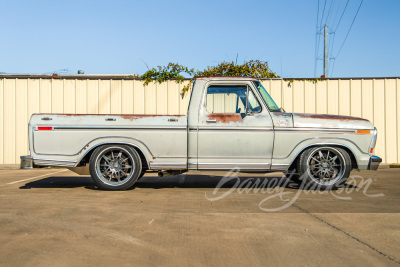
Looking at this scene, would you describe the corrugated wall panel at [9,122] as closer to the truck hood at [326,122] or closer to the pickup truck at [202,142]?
the pickup truck at [202,142]

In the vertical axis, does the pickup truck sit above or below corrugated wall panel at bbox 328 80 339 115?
below

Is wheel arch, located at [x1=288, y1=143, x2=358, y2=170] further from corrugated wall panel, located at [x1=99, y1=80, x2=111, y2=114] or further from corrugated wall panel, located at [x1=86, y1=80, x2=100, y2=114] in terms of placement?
corrugated wall panel, located at [x1=86, y1=80, x2=100, y2=114]

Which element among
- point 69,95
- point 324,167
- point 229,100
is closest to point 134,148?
point 229,100

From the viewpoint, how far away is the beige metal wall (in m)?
13.3

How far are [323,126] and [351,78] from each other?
7.16 metres

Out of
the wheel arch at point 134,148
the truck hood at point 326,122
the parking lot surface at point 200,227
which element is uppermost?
the truck hood at point 326,122

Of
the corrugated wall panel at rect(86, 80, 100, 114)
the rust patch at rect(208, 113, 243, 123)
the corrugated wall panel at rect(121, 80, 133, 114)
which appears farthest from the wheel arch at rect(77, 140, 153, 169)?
the corrugated wall panel at rect(86, 80, 100, 114)

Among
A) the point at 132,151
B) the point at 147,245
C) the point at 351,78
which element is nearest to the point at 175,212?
the point at 147,245

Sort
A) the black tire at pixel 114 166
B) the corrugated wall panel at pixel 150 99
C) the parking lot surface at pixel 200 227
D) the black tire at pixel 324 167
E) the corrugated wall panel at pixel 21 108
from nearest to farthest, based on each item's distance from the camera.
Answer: the parking lot surface at pixel 200 227 < the black tire at pixel 114 166 < the black tire at pixel 324 167 < the corrugated wall panel at pixel 21 108 < the corrugated wall panel at pixel 150 99

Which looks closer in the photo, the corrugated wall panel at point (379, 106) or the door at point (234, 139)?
the door at point (234, 139)

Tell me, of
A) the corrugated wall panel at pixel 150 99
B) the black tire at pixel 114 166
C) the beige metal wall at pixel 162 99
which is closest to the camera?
the black tire at pixel 114 166

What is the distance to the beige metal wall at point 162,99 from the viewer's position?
1328cm

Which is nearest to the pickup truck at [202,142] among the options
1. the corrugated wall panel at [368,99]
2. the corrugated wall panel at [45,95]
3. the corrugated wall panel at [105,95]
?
the corrugated wall panel at [105,95]

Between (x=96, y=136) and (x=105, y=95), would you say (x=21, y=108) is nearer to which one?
(x=105, y=95)
